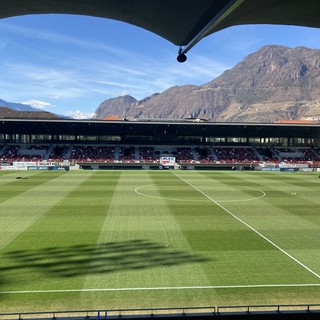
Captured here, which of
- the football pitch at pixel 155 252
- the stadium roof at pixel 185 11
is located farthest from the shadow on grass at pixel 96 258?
the stadium roof at pixel 185 11

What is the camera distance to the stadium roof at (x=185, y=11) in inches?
261

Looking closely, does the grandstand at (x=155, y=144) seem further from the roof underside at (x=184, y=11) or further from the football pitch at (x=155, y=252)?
the roof underside at (x=184, y=11)

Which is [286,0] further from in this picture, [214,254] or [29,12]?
[214,254]

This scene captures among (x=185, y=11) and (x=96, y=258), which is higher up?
(x=185, y=11)

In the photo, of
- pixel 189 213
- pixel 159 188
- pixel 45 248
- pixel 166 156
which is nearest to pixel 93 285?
pixel 45 248

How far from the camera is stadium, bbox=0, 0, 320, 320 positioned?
7496mm

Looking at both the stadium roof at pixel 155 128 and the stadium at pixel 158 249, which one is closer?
the stadium at pixel 158 249

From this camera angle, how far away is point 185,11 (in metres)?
7.02

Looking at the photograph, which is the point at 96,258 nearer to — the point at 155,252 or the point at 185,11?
the point at 155,252

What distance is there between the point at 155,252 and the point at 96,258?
356cm

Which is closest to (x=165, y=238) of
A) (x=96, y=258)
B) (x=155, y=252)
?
(x=155, y=252)

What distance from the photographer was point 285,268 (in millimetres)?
18969

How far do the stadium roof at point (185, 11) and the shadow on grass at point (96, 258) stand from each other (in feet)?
44.9

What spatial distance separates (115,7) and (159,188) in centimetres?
4161
